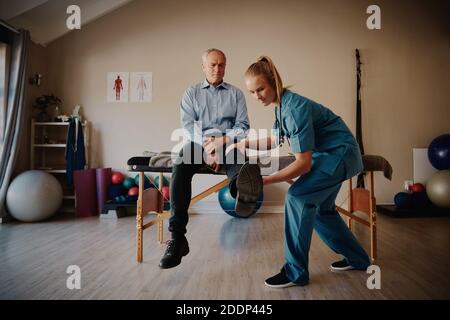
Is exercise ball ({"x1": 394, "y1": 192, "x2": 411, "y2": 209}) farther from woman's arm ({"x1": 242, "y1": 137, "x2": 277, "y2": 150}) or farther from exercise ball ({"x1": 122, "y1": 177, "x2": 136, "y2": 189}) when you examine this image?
exercise ball ({"x1": 122, "y1": 177, "x2": 136, "y2": 189})

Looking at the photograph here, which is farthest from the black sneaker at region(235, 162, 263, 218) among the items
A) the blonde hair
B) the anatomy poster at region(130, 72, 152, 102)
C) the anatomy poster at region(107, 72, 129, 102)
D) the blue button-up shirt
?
the anatomy poster at region(107, 72, 129, 102)

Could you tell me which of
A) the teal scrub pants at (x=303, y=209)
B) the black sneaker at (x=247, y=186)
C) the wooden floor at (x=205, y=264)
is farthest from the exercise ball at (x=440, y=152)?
the black sneaker at (x=247, y=186)

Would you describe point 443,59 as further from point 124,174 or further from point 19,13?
point 19,13

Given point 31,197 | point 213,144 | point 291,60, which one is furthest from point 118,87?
point 213,144

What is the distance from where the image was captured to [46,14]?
12.0 ft

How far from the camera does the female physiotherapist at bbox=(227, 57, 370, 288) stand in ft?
4.83

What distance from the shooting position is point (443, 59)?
157 inches

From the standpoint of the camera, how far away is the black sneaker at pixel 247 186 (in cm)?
134

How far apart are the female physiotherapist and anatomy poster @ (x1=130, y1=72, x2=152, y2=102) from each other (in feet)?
8.87

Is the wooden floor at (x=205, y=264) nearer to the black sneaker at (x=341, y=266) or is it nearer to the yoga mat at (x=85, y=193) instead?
the black sneaker at (x=341, y=266)

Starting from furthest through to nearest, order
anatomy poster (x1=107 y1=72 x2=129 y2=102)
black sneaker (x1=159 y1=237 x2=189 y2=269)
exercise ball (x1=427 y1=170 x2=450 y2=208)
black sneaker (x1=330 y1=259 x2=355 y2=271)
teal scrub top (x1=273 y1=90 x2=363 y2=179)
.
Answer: anatomy poster (x1=107 y1=72 x2=129 y2=102) → exercise ball (x1=427 y1=170 x2=450 y2=208) → black sneaker (x1=330 y1=259 x2=355 y2=271) → black sneaker (x1=159 y1=237 x2=189 y2=269) → teal scrub top (x1=273 y1=90 x2=363 y2=179)

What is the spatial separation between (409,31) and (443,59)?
518mm

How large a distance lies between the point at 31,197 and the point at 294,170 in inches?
109

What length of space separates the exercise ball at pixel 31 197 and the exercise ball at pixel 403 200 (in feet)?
11.8
